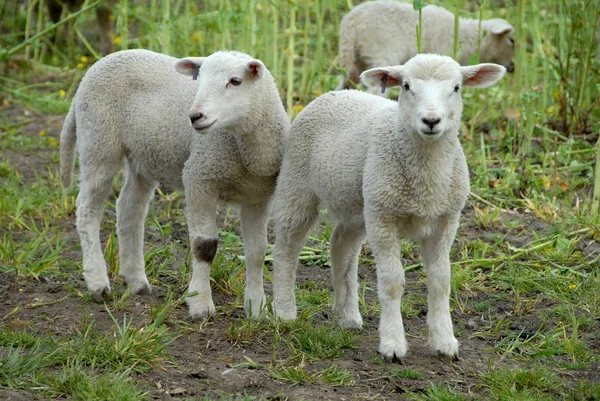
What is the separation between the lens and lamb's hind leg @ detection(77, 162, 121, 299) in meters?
5.15

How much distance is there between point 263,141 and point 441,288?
1.18 m

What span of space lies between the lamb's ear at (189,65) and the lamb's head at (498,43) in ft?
16.0

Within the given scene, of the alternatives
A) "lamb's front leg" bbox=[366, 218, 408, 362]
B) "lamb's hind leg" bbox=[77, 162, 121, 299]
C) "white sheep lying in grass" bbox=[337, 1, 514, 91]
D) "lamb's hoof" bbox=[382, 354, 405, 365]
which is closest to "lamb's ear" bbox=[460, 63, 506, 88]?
"lamb's front leg" bbox=[366, 218, 408, 362]

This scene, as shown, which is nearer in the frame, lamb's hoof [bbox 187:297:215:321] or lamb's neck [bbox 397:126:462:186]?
lamb's neck [bbox 397:126:462:186]

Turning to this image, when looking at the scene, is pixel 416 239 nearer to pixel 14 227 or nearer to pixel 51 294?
pixel 51 294

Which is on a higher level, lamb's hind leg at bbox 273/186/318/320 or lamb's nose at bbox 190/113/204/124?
lamb's nose at bbox 190/113/204/124

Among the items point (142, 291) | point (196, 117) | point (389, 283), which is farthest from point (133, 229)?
point (389, 283)

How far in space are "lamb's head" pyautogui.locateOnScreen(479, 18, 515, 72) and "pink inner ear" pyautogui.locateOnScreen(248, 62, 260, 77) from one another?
16.3 feet

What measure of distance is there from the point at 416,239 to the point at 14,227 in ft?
9.83

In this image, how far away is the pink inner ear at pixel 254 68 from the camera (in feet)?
15.2

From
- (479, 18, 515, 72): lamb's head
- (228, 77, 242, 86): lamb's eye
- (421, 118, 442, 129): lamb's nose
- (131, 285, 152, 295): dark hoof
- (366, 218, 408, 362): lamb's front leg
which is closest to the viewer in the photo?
(421, 118, 442, 129): lamb's nose

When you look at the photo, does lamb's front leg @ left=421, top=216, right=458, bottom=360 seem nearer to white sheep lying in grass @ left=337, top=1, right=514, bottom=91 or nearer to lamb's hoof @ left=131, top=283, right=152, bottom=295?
lamb's hoof @ left=131, top=283, right=152, bottom=295

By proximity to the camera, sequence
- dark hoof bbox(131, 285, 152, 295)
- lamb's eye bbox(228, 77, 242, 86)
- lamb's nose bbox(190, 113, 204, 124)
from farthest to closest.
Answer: dark hoof bbox(131, 285, 152, 295), lamb's eye bbox(228, 77, 242, 86), lamb's nose bbox(190, 113, 204, 124)

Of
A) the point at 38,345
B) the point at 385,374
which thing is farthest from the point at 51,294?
the point at 385,374
